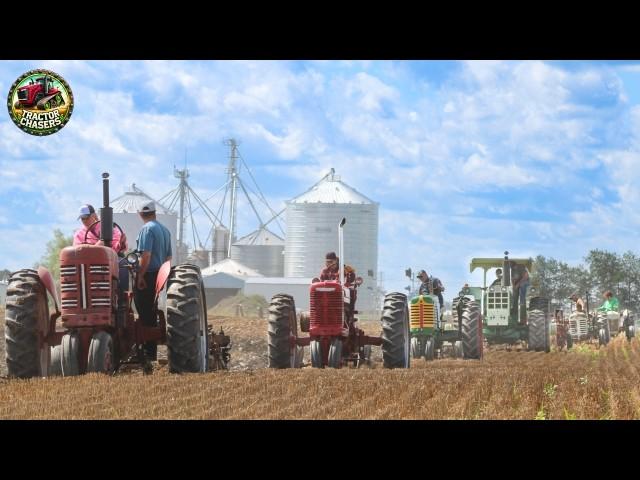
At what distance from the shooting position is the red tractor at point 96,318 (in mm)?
11602

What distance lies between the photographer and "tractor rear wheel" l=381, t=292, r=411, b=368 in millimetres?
16609

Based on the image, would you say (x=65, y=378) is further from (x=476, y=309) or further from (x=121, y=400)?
(x=476, y=309)

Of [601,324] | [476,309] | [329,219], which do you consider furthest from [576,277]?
[476,309]

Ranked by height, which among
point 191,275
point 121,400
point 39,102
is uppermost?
point 39,102

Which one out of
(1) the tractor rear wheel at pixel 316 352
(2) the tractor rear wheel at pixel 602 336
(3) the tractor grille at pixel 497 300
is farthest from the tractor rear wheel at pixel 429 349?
(2) the tractor rear wheel at pixel 602 336

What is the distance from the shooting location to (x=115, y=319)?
1194cm

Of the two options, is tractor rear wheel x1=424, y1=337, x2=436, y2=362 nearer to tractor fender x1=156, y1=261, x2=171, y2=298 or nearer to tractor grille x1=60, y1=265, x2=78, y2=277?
tractor fender x1=156, y1=261, x2=171, y2=298

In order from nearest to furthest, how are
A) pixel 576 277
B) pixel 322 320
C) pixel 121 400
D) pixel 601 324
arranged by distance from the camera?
pixel 121 400 → pixel 322 320 → pixel 601 324 → pixel 576 277

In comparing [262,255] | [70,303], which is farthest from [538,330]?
[262,255]

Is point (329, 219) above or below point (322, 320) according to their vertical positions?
above

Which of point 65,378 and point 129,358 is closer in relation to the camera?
point 65,378

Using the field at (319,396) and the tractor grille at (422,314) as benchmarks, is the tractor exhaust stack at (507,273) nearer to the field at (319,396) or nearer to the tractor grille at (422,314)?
the tractor grille at (422,314)
